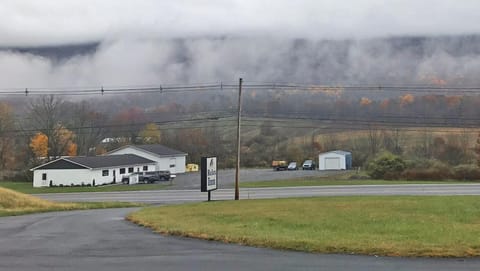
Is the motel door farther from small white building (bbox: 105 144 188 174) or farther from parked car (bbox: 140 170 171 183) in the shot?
parked car (bbox: 140 170 171 183)

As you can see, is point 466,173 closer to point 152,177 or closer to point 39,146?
point 152,177

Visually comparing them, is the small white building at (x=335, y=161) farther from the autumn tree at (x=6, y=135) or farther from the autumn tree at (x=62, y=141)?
the autumn tree at (x=6, y=135)

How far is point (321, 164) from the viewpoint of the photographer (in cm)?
9481

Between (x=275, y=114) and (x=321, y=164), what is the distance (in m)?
37.5

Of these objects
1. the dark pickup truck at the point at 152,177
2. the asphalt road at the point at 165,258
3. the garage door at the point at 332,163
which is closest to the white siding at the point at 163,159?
the dark pickup truck at the point at 152,177

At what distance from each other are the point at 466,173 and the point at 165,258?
5769 cm

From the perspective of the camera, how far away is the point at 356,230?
15516 millimetres

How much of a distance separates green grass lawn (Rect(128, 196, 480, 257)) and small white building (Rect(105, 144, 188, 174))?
68.8 meters

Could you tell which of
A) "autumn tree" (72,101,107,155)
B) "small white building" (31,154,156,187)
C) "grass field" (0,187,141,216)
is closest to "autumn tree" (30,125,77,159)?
"autumn tree" (72,101,107,155)

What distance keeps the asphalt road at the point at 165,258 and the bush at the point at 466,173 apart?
176 feet

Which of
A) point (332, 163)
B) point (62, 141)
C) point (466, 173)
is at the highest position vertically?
point (62, 141)

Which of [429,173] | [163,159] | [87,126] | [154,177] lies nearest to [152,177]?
[154,177]

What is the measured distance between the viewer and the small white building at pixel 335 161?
9331cm

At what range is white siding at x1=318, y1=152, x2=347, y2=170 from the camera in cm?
9325
